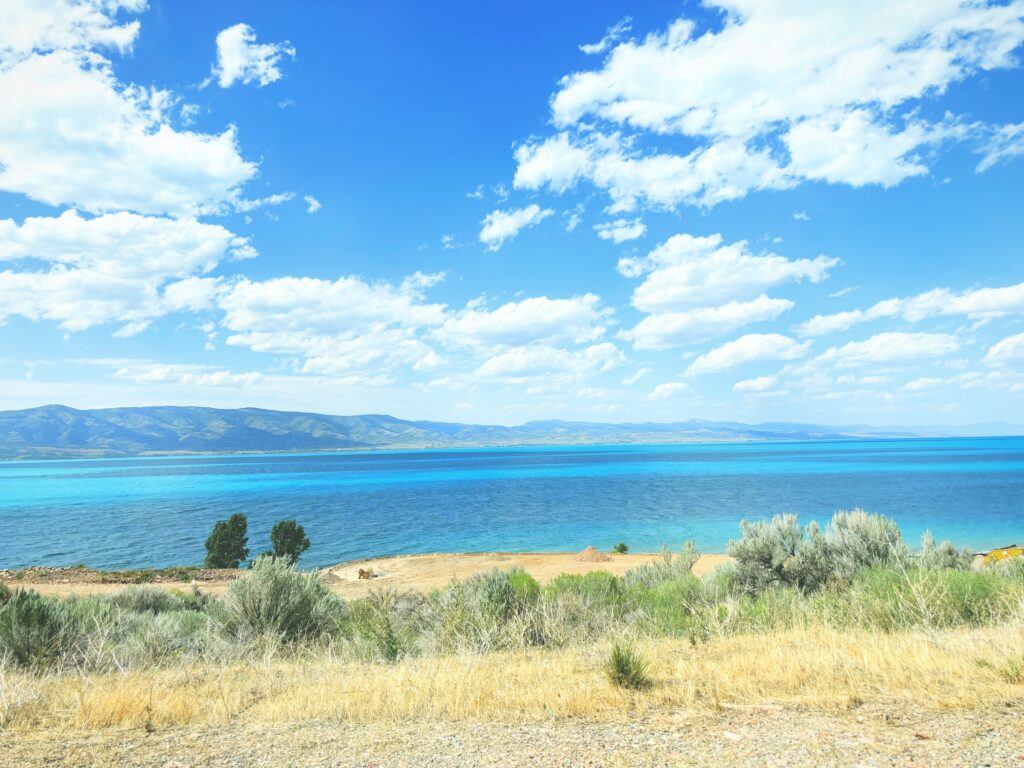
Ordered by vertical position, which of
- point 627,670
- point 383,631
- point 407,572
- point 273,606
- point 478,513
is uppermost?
point 627,670

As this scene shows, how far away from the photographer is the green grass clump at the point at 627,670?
587 cm

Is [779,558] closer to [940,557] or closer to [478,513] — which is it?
[940,557]

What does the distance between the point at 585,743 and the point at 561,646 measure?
189 inches

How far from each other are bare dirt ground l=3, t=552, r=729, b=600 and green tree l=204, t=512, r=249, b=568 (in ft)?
18.7

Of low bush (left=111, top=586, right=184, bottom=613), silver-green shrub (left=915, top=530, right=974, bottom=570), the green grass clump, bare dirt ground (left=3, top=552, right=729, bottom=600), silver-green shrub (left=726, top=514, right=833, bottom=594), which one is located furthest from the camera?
bare dirt ground (left=3, top=552, right=729, bottom=600)

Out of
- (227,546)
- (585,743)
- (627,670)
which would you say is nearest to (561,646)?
(627,670)

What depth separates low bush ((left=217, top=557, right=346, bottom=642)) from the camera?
10.5m

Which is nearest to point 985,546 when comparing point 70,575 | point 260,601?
point 260,601

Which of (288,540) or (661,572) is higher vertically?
(661,572)

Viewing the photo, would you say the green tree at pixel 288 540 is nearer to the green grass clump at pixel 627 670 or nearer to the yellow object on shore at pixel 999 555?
Result: the yellow object on shore at pixel 999 555

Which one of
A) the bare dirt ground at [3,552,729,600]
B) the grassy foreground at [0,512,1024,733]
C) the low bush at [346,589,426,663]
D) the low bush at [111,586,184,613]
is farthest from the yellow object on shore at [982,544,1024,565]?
the low bush at [111,586,184,613]

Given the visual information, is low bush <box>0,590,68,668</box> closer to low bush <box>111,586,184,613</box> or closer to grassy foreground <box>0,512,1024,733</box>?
grassy foreground <box>0,512,1024,733</box>

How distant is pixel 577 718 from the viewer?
199 inches

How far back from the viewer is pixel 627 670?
19.5ft
